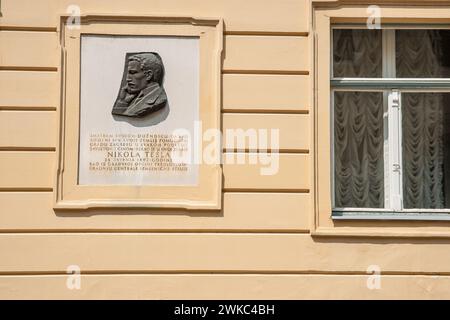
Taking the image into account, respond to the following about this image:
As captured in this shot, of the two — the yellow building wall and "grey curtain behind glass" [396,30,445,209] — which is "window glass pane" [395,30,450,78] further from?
the yellow building wall

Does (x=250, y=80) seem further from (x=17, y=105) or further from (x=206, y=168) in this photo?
(x=17, y=105)

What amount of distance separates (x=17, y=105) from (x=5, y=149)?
1.35 ft

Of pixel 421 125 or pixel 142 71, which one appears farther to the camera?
pixel 421 125

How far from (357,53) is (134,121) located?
2233 millimetres

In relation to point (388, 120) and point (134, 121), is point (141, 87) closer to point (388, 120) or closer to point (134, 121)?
point (134, 121)

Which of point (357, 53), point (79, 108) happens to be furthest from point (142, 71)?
point (357, 53)

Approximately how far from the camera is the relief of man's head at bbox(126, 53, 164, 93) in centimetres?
675

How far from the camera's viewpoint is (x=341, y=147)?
702 cm

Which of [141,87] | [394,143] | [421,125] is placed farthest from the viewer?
[421,125]

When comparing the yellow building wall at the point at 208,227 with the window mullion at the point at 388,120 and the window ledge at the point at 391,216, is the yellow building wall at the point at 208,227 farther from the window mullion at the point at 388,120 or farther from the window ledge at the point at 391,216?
the window mullion at the point at 388,120

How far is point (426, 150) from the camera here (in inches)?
277

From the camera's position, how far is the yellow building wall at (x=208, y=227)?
657 centimetres

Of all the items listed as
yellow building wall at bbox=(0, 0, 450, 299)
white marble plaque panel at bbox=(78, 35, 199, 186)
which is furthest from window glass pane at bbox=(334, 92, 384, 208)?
white marble plaque panel at bbox=(78, 35, 199, 186)

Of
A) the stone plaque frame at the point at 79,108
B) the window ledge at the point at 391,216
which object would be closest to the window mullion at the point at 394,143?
the window ledge at the point at 391,216
